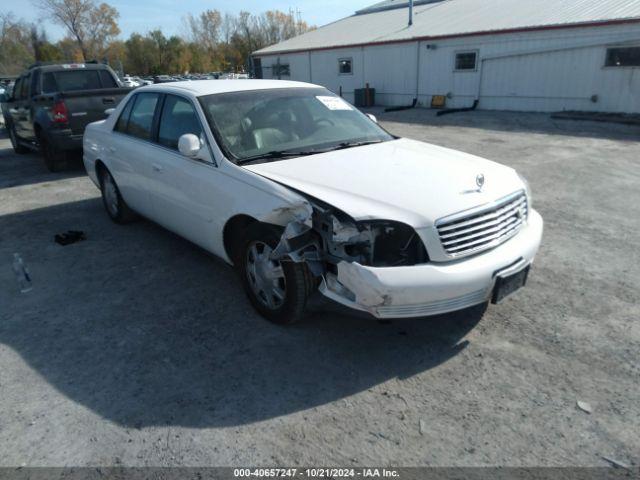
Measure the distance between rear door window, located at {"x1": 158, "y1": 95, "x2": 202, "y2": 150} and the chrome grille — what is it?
224 cm

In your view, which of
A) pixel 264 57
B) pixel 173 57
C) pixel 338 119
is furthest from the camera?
pixel 173 57

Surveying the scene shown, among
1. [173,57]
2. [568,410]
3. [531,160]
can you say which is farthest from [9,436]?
[173,57]

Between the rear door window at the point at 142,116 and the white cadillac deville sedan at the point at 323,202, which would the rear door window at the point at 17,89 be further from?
the white cadillac deville sedan at the point at 323,202

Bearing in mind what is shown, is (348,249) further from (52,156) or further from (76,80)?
(76,80)

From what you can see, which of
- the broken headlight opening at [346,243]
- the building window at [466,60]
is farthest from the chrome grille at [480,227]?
the building window at [466,60]

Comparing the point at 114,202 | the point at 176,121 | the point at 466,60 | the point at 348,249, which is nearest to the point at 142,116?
the point at 176,121

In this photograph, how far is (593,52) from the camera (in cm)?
1497

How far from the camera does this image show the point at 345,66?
2430cm

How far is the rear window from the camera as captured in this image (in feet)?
31.7

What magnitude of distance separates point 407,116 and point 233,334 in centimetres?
1578

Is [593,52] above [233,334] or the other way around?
above

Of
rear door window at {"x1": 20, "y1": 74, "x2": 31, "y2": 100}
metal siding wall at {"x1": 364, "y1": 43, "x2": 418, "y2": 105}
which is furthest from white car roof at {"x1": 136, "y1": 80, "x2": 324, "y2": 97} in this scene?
metal siding wall at {"x1": 364, "y1": 43, "x2": 418, "y2": 105}

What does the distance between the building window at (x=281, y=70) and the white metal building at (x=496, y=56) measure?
1.79 meters

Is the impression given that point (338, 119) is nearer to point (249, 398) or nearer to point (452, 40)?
point (249, 398)
